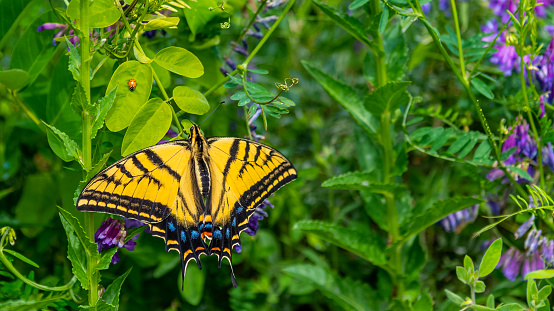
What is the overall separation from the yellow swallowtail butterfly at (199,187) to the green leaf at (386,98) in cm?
27

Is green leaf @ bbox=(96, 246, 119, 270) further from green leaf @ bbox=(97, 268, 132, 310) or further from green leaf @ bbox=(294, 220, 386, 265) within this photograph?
green leaf @ bbox=(294, 220, 386, 265)

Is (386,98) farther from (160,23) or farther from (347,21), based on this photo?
(160,23)

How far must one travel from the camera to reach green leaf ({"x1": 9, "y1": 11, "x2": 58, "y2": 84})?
117 centimetres

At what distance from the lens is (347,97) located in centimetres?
136

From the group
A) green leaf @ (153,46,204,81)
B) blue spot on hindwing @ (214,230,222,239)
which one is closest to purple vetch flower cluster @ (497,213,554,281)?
blue spot on hindwing @ (214,230,222,239)

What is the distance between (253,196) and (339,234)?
31cm

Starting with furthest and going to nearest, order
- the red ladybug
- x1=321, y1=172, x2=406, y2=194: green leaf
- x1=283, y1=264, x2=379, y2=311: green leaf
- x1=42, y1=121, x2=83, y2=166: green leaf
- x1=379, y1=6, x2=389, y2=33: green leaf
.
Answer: x1=283, y1=264, x2=379, y2=311: green leaf, x1=321, y1=172, x2=406, y2=194: green leaf, x1=379, y1=6, x2=389, y2=33: green leaf, the red ladybug, x1=42, y1=121, x2=83, y2=166: green leaf

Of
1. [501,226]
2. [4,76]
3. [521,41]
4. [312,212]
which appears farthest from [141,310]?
[521,41]

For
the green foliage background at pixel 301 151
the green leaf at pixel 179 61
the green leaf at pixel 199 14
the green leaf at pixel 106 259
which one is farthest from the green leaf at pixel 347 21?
the green leaf at pixel 106 259

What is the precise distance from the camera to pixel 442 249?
1.74 metres

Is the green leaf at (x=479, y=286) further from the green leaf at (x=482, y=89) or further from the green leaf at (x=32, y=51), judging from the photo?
the green leaf at (x=32, y=51)

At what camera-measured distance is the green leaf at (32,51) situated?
1174mm

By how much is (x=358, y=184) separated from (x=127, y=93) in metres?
0.57

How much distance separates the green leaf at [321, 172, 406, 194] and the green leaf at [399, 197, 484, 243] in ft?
0.27
